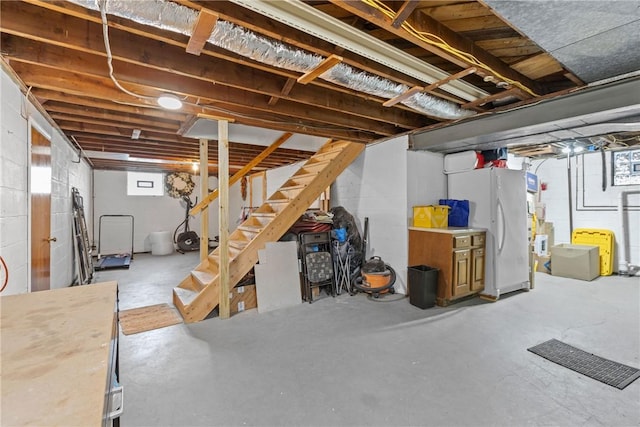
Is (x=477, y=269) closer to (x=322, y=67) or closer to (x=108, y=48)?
Result: (x=322, y=67)

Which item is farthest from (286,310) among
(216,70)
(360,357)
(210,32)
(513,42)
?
(513,42)

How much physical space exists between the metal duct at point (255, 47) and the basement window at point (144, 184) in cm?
779

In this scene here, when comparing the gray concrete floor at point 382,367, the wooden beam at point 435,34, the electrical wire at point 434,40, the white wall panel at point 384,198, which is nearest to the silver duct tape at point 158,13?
the wooden beam at point 435,34

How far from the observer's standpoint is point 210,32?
1.81 metres

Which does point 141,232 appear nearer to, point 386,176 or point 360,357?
point 386,176

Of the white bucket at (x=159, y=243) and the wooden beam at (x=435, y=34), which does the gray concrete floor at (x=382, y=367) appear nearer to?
the wooden beam at (x=435, y=34)

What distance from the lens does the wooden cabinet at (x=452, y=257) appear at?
3.80m

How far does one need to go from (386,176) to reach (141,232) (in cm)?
735

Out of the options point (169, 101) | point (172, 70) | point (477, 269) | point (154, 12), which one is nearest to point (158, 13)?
point (154, 12)

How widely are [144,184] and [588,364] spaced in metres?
9.69

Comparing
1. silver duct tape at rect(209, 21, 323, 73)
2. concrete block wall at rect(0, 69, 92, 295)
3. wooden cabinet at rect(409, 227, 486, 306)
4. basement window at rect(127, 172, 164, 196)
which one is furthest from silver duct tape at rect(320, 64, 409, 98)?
basement window at rect(127, 172, 164, 196)

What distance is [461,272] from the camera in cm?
390

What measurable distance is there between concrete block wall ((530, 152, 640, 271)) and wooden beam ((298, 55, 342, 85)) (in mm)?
6466

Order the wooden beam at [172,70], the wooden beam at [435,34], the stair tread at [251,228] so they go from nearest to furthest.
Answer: the wooden beam at [435,34] → the wooden beam at [172,70] → the stair tread at [251,228]
